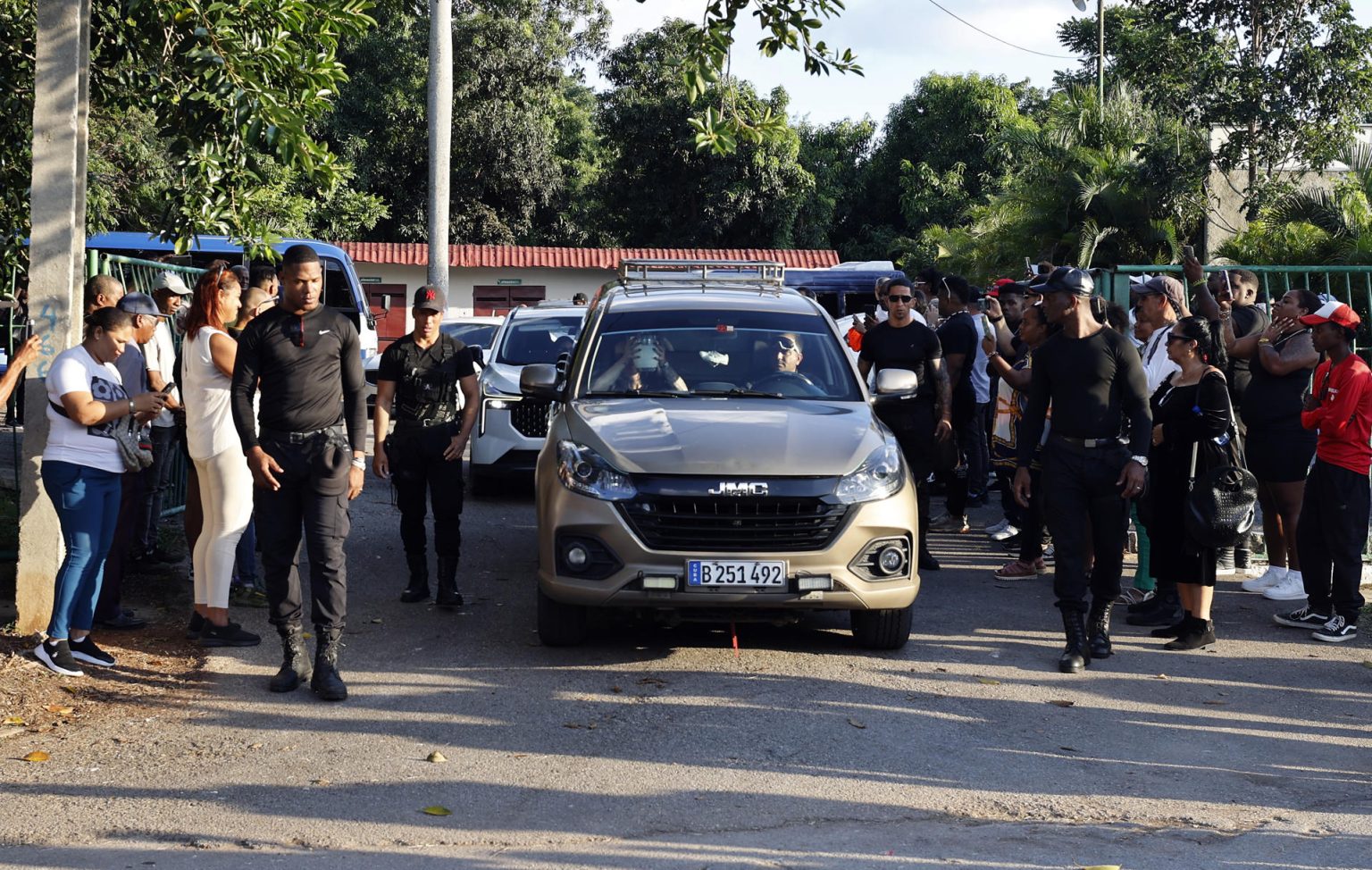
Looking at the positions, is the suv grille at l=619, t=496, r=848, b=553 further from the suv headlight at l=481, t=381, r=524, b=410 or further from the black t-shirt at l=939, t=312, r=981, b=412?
the suv headlight at l=481, t=381, r=524, b=410

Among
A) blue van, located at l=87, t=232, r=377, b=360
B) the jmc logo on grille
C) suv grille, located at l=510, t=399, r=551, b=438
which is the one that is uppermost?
blue van, located at l=87, t=232, r=377, b=360

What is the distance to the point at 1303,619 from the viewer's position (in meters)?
8.55

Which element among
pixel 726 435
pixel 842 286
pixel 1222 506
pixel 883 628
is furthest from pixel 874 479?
pixel 842 286

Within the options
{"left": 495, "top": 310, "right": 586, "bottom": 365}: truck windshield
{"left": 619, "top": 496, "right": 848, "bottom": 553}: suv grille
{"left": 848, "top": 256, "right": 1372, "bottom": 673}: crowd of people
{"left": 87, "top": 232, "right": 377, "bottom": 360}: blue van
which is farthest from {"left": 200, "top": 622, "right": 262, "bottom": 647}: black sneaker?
{"left": 87, "top": 232, "right": 377, "bottom": 360}: blue van

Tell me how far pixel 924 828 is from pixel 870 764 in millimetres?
724

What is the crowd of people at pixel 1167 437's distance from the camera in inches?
295

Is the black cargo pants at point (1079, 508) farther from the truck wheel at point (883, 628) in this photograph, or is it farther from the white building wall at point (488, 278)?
the white building wall at point (488, 278)

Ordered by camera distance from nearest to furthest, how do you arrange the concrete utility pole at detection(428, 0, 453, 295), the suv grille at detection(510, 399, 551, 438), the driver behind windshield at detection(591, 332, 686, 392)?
the driver behind windshield at detection(591, 332, 686, 392) < the suv grille at detection(510, 399, 551, 438) < the concrete utility pole at detection(428, 0, 453, 295)

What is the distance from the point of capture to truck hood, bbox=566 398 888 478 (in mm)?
6984

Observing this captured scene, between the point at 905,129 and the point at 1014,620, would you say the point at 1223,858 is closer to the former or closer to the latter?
the point at 1014,620

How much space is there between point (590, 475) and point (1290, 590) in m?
4.81

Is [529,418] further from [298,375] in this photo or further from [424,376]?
[298,375]

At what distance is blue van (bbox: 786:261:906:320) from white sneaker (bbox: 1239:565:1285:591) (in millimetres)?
21194

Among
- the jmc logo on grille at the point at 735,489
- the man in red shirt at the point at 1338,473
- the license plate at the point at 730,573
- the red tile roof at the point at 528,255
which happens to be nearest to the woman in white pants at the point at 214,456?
the license plate at the point at 730,573
